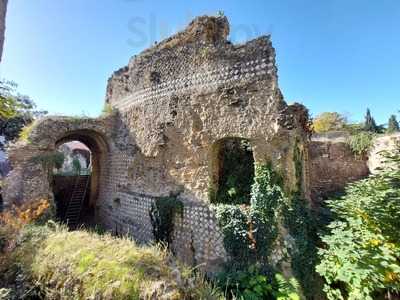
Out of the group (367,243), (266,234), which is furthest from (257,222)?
(367,243)

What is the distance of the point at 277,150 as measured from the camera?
6.04m

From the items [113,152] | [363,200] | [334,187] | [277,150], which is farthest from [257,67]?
[113,152]

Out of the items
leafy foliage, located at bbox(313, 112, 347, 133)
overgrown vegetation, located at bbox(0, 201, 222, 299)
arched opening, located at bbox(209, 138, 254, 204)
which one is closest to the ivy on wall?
arched opening, located at bbox(209, 138, 254, 204)

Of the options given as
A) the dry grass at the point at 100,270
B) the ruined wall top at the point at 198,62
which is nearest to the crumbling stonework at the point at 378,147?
the ruined wall top at the point at 198,62

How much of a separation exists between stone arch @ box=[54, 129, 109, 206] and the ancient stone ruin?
0.30 meters

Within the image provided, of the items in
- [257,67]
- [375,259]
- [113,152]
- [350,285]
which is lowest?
[350,285]

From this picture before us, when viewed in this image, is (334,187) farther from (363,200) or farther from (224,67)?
(224,67)

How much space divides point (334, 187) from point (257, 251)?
4.82 m

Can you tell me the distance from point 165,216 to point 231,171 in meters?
2.57

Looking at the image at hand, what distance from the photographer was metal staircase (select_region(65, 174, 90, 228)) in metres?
11.4

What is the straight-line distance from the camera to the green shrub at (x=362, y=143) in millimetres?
8766

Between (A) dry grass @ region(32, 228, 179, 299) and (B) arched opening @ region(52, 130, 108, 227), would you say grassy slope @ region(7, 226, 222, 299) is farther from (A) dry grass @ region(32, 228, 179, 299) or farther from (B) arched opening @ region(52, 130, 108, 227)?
(B) arched opening @ region(52, 130, 108, 227)

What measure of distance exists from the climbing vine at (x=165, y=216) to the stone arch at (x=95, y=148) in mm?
4860

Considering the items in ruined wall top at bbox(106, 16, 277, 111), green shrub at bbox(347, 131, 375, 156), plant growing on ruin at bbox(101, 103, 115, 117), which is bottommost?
green shrub at bbox(347, 131, 375, 156)
